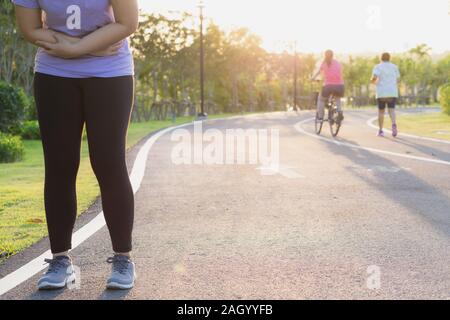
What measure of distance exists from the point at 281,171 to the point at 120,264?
5967 mm

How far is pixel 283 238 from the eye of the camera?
5.45 meters

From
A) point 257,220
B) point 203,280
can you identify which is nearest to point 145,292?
point 203,280

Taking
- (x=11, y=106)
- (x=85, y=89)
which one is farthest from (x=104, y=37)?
(x=11, y=106)

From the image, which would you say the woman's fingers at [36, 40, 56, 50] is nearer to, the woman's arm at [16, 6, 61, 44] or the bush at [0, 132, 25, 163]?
the woman's arm at [16, 6, 61, 44]

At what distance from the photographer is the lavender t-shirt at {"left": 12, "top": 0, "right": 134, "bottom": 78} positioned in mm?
3912

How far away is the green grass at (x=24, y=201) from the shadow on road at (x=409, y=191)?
307 centimetres

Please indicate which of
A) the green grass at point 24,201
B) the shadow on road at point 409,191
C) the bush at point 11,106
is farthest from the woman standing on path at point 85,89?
the bush at point 11,106

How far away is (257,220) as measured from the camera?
246 inches

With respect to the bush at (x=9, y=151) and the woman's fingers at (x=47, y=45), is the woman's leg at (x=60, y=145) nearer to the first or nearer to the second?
the woman's fingers at (x=47, y=45)

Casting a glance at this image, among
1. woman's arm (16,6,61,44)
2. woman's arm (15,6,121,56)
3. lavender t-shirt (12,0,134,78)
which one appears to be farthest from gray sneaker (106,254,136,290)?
woman's arm (16,6,61,44)

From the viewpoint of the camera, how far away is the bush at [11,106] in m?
16.7

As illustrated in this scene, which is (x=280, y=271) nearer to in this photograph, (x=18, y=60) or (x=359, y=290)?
(x=359, y=290)

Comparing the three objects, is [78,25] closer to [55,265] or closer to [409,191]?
[55,265]

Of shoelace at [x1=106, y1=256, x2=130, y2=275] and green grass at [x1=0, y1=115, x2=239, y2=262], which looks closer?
shoelace at [x1=106, y1=256, x2=130, y2=275]
